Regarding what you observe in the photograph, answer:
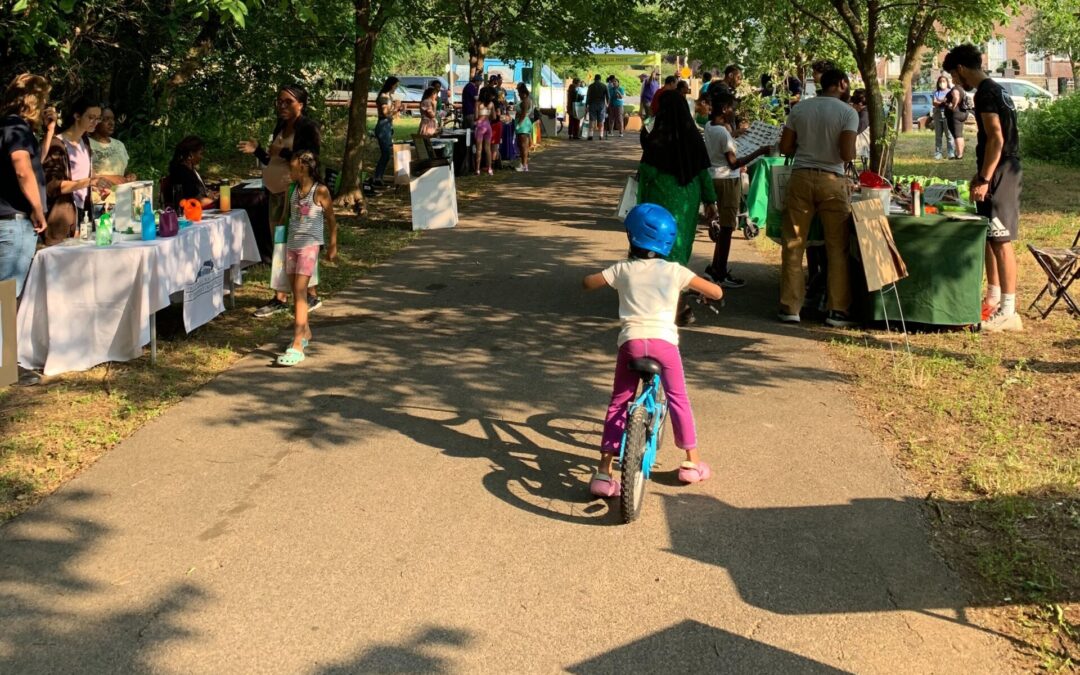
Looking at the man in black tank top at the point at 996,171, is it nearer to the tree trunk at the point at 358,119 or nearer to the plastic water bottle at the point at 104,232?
the plastic water bottle at the point at 104,232

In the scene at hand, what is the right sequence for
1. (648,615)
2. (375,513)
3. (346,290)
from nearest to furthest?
(648,615) → (375,513) → (346,290)

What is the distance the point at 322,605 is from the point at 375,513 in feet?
A: 3.06

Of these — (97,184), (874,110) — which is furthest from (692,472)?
(874,110)

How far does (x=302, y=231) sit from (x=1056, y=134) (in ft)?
65.6

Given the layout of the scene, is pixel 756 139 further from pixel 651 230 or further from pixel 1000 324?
pixel 651 230

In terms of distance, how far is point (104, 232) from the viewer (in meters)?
7.66

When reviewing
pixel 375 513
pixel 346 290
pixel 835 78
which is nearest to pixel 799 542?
pixel 375 513

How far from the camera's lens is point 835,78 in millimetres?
8609

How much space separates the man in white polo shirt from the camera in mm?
8516

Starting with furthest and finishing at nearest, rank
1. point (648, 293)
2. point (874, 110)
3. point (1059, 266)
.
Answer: point (874, 110) < point (1059, 266) < point (648, 293)

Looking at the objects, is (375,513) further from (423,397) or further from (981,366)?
(981,366)

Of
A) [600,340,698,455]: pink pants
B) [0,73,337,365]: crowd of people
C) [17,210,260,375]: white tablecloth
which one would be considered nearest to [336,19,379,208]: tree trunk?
[0,73,337,365]: crowd of people

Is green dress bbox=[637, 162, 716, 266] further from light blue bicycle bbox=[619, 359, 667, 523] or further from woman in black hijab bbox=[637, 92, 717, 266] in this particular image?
light blue bicycle bbox=[619, 359, 667, 523]

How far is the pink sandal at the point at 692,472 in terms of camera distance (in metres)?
5.61
